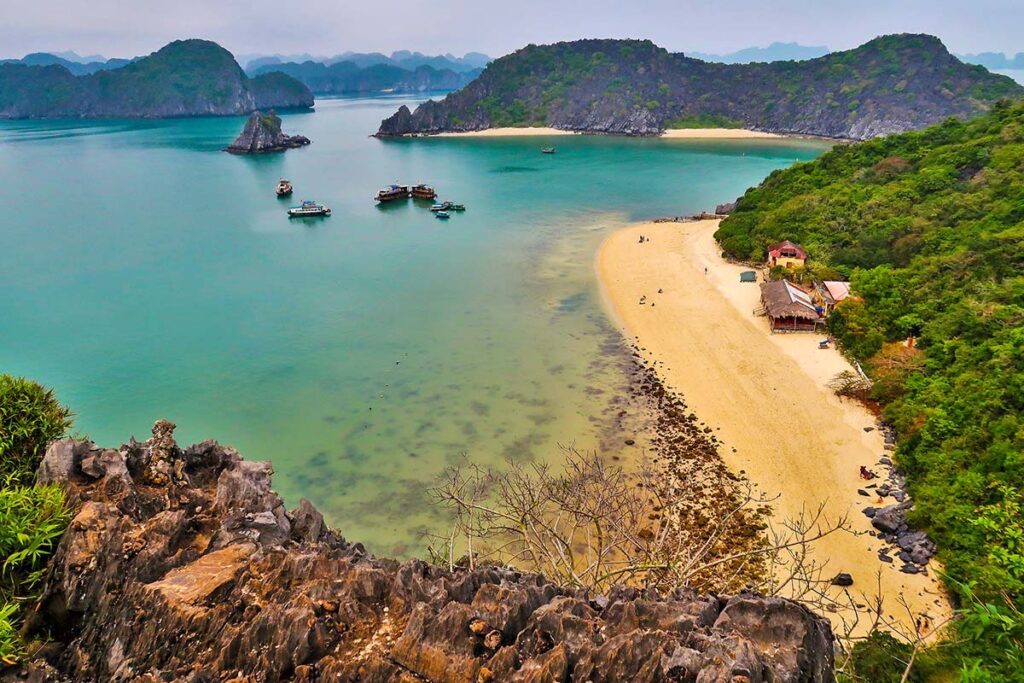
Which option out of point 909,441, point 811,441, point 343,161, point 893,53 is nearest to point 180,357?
point 811,441

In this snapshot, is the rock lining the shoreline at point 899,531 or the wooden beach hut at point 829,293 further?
the wooden beach hut at point 829,293

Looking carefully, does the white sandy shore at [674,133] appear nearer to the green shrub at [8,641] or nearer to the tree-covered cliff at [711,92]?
the tree-covered cliff at [711,92]

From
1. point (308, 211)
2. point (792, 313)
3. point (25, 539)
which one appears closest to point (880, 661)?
point (25, 539)

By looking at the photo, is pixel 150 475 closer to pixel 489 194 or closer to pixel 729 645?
pixel 729 645

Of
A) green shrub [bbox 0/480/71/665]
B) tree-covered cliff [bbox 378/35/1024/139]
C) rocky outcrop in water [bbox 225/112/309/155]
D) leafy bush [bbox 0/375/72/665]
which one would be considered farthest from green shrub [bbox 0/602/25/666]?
tree-covered cliff [bbox 378/35/1024/139]

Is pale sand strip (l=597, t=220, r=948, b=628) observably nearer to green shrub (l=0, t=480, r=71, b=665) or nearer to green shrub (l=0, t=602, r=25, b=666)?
green shrub (l=0, t=602, r=25, b=666)

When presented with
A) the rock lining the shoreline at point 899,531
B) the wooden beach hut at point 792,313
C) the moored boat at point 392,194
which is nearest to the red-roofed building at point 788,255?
the wooden beach hut at point 792,313
